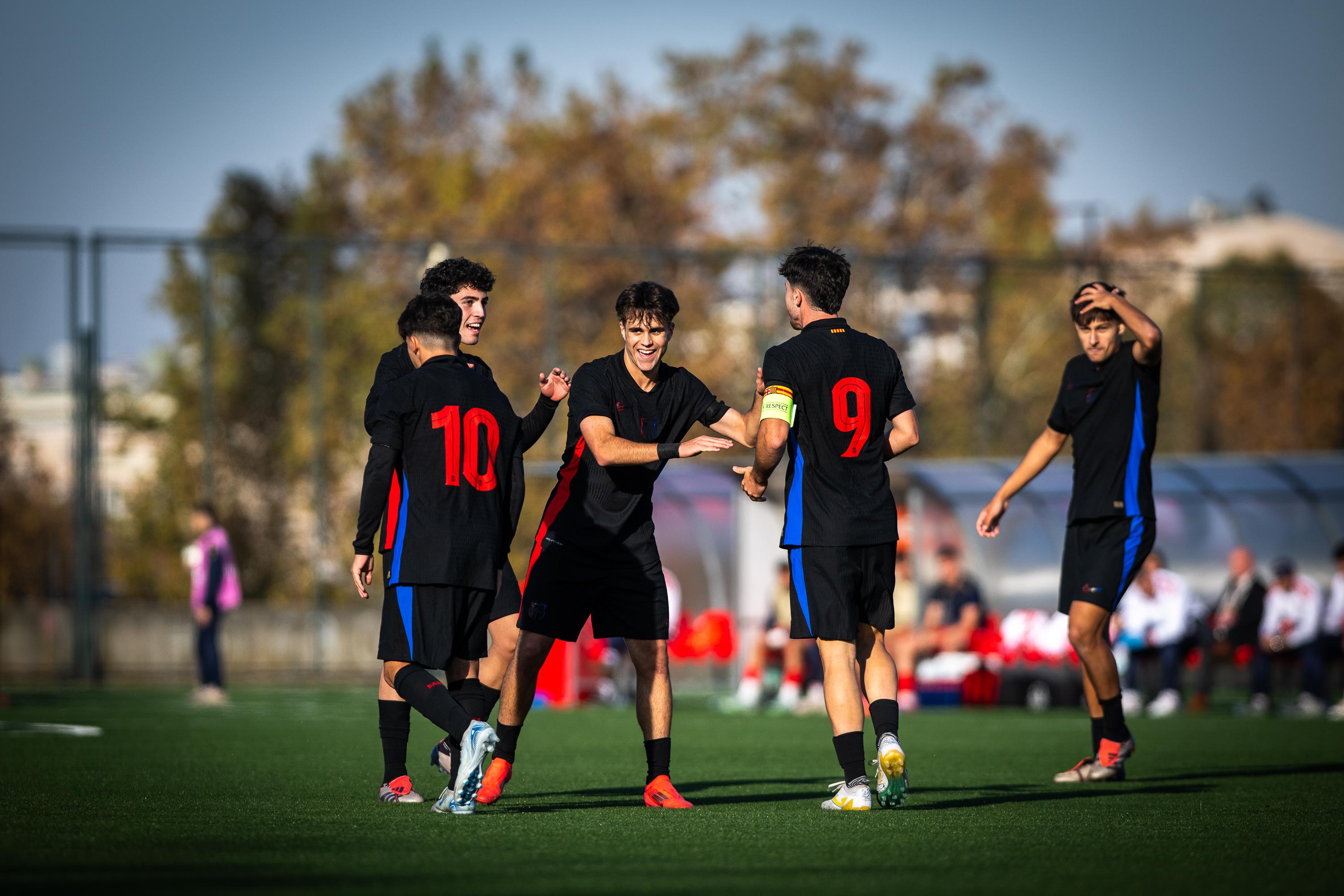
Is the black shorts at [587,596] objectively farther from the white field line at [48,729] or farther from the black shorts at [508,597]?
the white field line at [48,729]

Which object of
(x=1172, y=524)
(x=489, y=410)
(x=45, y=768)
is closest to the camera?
(x=489, y=410)

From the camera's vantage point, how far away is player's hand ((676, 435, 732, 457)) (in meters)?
6.25

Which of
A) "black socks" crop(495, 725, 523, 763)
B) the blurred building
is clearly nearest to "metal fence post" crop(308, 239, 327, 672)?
the blurred building

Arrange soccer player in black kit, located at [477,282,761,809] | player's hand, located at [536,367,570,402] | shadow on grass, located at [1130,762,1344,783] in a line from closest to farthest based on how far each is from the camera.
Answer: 1. soccer player in black kit, located at [477,282,761,809]
2. player's hand, located at [536,367,570,402]
3. shadow on grass, located at [1130,762,1344,783]

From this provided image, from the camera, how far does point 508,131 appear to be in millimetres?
36062

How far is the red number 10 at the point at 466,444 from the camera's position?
6.54 m

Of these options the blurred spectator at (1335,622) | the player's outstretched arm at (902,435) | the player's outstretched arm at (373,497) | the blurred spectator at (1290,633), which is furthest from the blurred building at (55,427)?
the player's outstretched arm at (902,435)

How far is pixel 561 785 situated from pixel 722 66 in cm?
3170

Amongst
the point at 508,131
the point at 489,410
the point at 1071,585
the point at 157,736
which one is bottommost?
the point at 157,736

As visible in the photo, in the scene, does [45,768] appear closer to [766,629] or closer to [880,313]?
[766,629]

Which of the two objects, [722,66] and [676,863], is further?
[722,66]

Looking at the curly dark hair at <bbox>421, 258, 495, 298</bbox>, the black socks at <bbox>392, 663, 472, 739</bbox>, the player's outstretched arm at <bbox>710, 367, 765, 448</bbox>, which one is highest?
the curly dark hair at <bbox>421, 258, 495, 298</bbox>

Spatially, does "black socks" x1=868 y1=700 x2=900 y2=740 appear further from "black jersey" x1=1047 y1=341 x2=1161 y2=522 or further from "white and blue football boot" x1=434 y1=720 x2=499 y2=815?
"black jersey" x1=1047 y1=341 x2=1161 y2=522

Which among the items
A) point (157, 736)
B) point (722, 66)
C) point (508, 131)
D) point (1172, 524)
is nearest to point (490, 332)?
point (508, 131)
